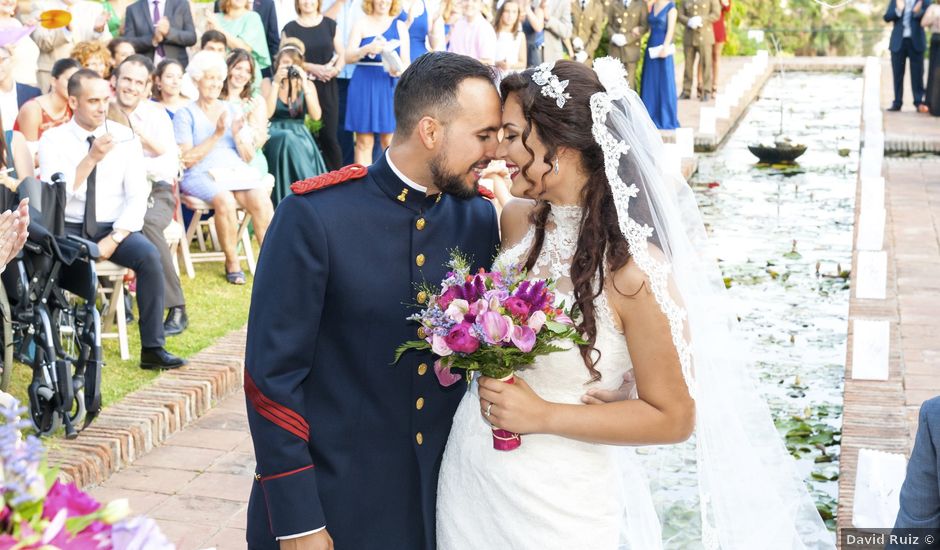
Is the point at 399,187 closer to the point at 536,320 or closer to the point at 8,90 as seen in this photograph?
the point at 536,320

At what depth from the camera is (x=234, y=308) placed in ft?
27.7

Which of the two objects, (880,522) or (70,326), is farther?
(70,326)

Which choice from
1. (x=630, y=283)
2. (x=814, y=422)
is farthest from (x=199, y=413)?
(x=630, y=283)

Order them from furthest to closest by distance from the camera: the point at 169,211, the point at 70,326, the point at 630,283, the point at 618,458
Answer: the point at 169,211, the point at 70,326, the point at 618,458, the point at 630,283

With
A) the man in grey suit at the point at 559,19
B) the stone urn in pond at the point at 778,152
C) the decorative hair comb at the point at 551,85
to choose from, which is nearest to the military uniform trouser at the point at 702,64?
the man in grey suit at the point at 559,19

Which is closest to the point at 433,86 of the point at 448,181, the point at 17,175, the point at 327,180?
the point at 448,181

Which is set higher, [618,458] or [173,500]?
[618,458]

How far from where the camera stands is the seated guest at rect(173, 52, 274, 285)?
29.6ft

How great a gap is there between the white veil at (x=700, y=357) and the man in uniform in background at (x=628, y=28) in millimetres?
14438

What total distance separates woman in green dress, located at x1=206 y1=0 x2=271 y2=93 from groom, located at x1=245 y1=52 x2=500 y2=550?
821 centimetres

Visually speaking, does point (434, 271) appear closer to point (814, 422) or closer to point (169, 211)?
point (814, 422)

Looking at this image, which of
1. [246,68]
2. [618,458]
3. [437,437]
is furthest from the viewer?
[246,68]

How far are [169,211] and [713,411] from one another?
213 inches

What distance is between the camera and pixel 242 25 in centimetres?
1122
